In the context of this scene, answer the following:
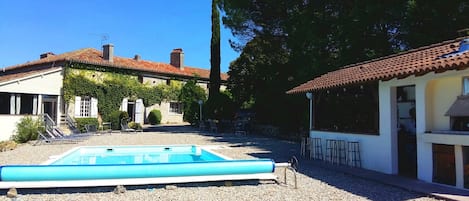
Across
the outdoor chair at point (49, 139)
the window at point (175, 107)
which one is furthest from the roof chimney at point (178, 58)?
the outdoor chair at point (49, 139)

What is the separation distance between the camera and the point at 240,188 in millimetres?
8227

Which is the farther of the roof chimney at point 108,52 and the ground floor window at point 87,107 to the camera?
the roof chimney at point 108,52

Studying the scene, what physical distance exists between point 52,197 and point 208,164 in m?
3.37

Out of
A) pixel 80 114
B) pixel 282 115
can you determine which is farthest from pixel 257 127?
pixel 80 114

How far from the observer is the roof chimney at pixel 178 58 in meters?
40.6

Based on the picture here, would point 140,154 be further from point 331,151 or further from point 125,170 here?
point 331,151

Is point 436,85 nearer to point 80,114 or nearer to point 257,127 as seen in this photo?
→ point 257,127

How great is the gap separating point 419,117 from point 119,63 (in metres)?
28.6

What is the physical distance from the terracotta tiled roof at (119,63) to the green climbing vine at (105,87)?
2.07 ft

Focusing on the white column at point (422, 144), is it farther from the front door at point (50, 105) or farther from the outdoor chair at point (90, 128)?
the front door at point (50, 105)

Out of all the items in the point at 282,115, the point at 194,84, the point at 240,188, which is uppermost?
the point at 194,84

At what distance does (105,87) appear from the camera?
99.1ft

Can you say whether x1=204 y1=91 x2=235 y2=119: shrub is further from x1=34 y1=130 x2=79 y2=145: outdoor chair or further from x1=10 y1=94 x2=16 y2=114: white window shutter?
x1=10 y1=94 x2=16 y2=114: white window shutter

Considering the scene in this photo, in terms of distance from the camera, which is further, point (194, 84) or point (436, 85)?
point (194, 84)
